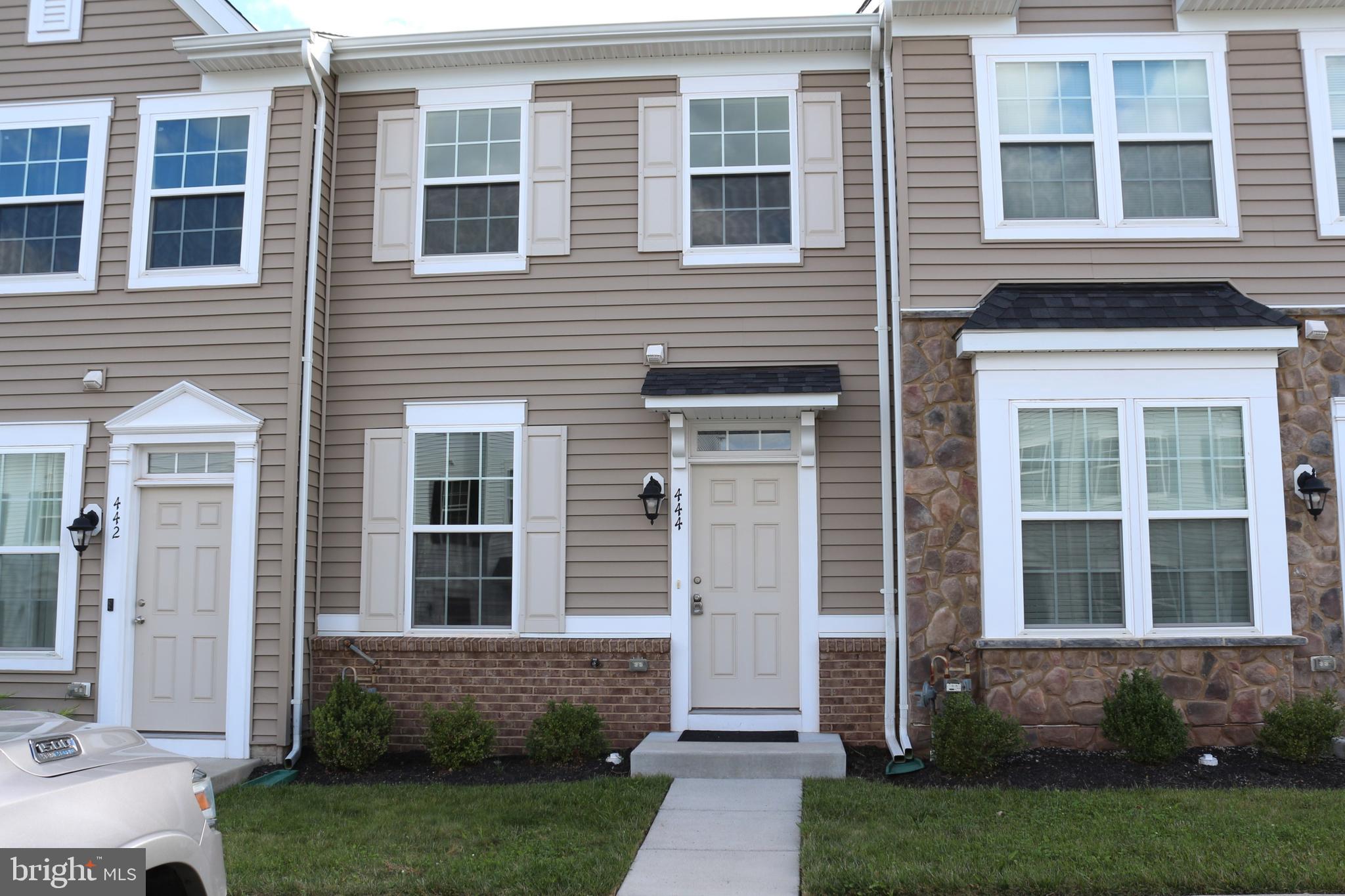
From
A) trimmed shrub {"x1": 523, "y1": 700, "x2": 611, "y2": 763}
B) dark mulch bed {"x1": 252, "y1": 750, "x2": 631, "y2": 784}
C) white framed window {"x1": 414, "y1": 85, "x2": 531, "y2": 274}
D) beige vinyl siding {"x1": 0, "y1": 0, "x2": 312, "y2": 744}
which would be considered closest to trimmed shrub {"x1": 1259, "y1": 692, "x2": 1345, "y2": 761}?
dark mulch bed {"x1": 252, "y1": 750, "x2": 631, "y2": 784}

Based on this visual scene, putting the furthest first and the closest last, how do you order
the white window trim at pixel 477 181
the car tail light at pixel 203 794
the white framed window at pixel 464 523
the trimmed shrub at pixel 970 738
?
the white window trim at pixel 477 181 → the white framed window at pixel 464 523 → the trimmed shrub at pixel 970 738 → the car tail light at pixel 203 794

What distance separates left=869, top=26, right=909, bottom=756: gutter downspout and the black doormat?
2.36 feet

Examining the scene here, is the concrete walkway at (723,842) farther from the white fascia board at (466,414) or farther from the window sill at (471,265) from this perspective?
the window sill at (471,265)

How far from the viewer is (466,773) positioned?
284 inches

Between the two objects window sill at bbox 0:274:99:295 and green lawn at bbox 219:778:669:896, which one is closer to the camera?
green lawn at bbox 219:778:669:896

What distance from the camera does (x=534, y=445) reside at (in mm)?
8039

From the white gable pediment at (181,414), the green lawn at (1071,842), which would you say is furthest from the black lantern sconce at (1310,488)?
the white gable pediment at (181,414)

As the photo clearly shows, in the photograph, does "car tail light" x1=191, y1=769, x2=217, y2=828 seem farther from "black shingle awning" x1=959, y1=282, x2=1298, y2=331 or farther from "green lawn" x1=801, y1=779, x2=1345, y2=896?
"black shingle awning" x1=959, y1=282, x2=1298, y2=331

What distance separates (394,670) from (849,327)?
4491 mm

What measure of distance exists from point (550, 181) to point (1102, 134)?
4.33 m

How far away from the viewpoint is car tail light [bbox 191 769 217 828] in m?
3.28

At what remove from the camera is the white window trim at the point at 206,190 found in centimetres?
807

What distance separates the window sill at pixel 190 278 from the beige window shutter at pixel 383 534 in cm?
156

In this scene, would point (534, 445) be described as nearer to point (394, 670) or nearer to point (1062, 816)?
point (394, 670)
